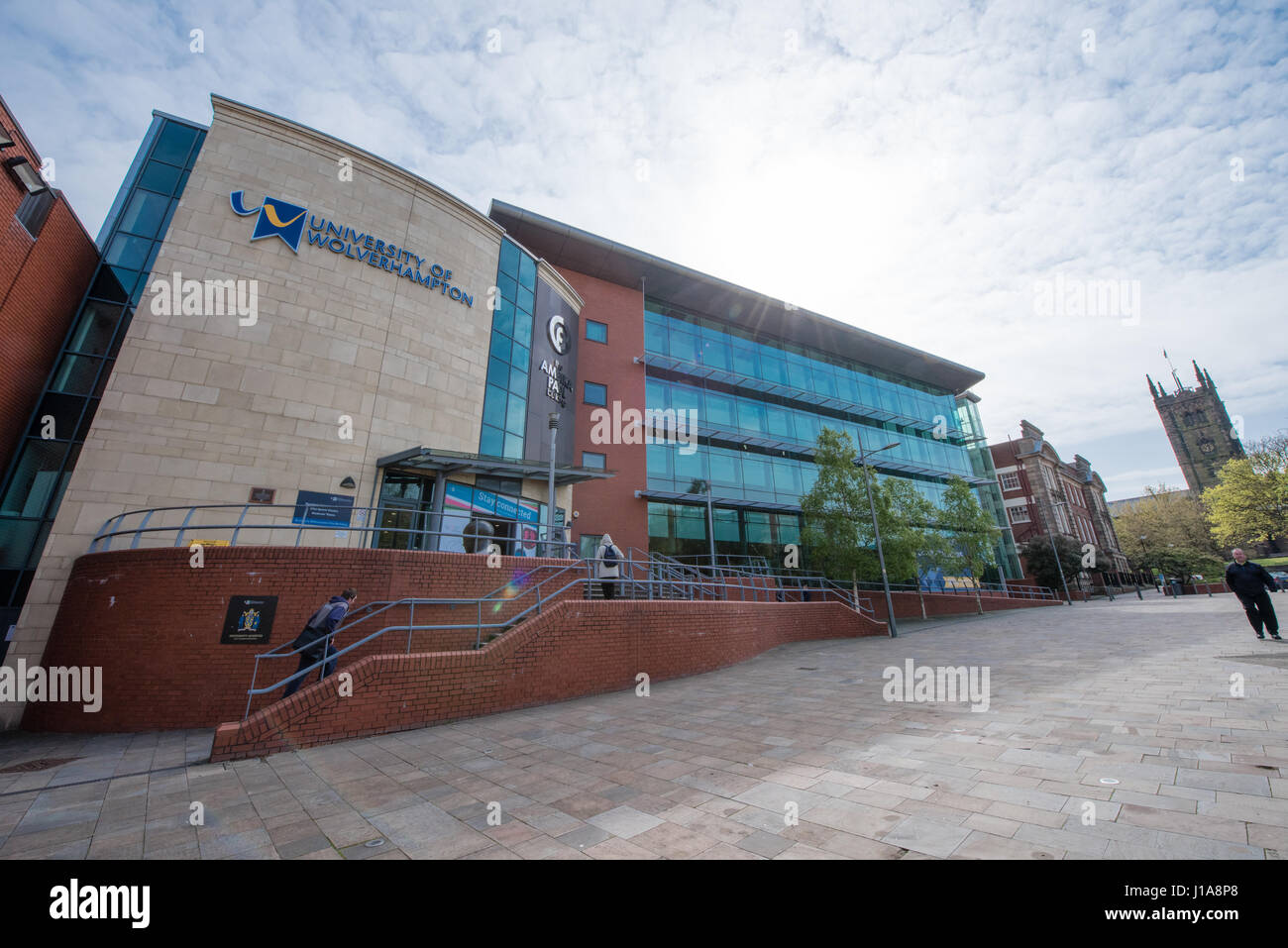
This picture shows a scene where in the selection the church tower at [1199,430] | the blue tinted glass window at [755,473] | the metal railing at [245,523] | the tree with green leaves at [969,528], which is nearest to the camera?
the metal railing at [245,523]

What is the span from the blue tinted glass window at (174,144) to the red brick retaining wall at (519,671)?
1763 cm

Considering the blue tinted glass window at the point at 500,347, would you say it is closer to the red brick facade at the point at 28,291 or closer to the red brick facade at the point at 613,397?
the red brick facade at the point at 613,397

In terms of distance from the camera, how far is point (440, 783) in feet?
14.9

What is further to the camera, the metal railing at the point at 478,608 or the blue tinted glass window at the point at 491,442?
the blue tinted glass window at the point at 491,442

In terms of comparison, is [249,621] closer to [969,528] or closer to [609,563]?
[609,563]

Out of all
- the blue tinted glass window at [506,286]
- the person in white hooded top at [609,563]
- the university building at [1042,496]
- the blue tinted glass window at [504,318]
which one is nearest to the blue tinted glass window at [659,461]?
the blue tinted glass window at [504,318]

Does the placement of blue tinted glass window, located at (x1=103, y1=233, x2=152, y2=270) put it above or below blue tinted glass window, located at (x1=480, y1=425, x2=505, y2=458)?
above

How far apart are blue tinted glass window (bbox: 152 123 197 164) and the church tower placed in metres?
116

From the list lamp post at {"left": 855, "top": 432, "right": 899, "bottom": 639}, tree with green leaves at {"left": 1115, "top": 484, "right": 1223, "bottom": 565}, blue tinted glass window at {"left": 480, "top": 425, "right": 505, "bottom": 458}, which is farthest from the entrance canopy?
tree with green leaves at {"left": 1115, "top": 484, "right": 1223, "bottom": 565}

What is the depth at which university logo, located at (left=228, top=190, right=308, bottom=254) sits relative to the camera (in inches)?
540

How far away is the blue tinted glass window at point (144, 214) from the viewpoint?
1395cm

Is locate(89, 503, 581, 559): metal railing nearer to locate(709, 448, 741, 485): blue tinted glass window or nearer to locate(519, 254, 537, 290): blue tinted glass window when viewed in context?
locate(519, 254, 537, 290): blue tinted glass window
